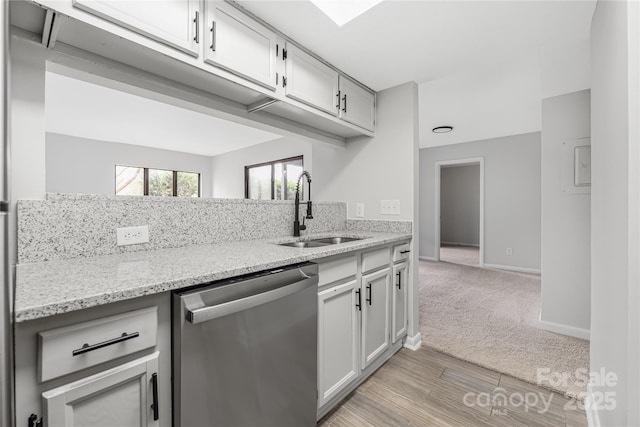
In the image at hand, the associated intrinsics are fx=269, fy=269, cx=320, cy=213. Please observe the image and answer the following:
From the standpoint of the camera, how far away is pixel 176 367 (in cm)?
82

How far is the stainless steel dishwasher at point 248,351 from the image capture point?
2.72ft

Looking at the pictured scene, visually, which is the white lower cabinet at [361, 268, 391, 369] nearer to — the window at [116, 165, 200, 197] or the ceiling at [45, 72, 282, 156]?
the ceiling at [45, 72, 282, 156]

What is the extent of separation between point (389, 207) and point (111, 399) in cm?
203

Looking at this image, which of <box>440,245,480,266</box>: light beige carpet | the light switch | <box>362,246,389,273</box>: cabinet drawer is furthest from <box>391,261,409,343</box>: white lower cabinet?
<box>440,245,480,266</box>: light beige carpet

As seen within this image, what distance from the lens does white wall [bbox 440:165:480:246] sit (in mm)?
7727

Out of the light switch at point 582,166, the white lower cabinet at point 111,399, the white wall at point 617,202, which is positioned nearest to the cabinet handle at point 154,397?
the white lower cabinet at point 111,399

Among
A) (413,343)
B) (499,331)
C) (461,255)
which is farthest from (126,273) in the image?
(461,255)

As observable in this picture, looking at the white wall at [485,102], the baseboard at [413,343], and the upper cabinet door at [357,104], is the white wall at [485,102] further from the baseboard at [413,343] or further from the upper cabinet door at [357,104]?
the baseboard at [413,343]

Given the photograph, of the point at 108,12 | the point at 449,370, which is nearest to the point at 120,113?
the point at 108,12

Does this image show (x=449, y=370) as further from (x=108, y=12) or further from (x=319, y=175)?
(x=108, y=12)

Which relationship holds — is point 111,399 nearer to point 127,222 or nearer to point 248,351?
point 248,351

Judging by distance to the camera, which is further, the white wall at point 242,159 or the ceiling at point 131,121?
the white wall at point 242,159

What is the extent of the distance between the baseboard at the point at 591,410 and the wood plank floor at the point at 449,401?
0.05m

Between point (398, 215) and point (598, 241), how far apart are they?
1165 mm
